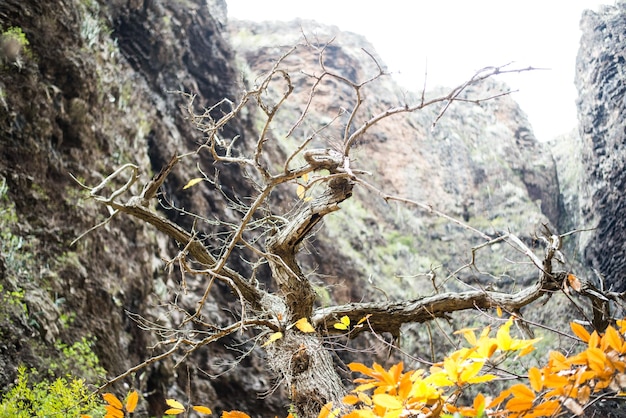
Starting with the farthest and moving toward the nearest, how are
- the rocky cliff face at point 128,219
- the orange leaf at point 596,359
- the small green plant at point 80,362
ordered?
1. the rocky cliff face at point 128,219
2. the small green plant at point 80,362
3. the orange leaf at point 596,359

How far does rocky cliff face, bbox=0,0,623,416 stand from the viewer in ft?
14.0

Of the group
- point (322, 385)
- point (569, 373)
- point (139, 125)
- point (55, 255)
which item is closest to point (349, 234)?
point (139, 125)

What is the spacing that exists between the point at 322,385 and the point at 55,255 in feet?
10.3

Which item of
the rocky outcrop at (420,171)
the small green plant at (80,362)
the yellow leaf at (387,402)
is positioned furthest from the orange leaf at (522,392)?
the rocky outcrop at (420,171)

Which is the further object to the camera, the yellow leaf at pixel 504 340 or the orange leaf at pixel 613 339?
the yellow leaf at pixel 504 340

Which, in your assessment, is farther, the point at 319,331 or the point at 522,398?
the point at 319,331

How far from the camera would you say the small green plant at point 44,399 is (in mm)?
3114

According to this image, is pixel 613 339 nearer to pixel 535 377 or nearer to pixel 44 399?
pixel 535 377

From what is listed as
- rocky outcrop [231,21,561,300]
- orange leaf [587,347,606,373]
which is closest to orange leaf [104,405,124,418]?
orange leaf [587,347,606,373]

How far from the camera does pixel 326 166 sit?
123 inches

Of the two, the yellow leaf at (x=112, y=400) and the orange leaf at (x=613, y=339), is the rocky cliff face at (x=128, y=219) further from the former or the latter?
the yellow leaf at (x=112, y=400)

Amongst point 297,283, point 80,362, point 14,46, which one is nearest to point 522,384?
point 297,283

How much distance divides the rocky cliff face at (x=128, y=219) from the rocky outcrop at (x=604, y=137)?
0.07 meters

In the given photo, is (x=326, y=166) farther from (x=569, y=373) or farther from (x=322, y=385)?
(x=569, y=373)
